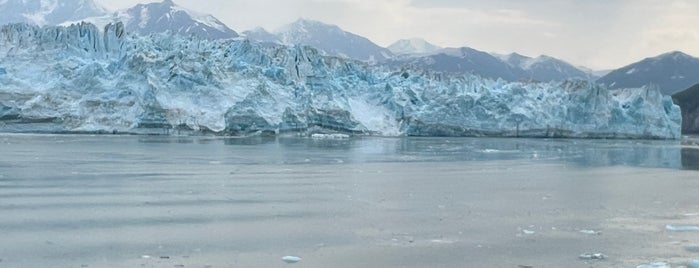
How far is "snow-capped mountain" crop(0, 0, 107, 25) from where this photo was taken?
11894 centimetres

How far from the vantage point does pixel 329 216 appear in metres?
8.06

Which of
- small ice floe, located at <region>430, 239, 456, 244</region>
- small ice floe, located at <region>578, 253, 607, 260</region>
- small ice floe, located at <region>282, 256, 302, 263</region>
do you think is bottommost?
small ice floe, located at <region>578, 253, 607, 260</region>

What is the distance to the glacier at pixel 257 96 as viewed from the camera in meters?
28.9

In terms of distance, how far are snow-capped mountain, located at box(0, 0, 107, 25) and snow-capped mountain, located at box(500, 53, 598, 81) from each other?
267ft

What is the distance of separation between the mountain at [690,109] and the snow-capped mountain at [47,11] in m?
90.3

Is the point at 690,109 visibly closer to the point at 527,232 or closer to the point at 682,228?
the point at 682,228

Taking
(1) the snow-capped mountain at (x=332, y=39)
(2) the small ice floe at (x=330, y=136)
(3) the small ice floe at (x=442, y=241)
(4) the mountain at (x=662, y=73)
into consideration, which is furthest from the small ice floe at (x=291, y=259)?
(1) the snow-capped mountain at (x=332, y=39)

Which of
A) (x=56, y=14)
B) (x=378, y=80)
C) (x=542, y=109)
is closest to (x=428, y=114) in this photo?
(x=378, y=80)

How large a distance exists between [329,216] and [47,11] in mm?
128366

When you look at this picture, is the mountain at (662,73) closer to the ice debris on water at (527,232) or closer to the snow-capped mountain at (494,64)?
the snow-capped mountain at (494,64)

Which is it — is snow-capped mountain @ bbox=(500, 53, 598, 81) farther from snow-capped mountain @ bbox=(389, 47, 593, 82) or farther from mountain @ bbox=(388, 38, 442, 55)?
mountain @ bbox=(388, 38, 442, 55)

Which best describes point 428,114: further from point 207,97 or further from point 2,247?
point 2,247

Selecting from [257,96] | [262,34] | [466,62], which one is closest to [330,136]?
[257,96]

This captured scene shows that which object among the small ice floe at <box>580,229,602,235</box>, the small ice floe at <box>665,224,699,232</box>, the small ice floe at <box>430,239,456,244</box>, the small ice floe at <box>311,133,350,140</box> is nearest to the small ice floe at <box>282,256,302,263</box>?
the small ice floe at <box>430,239,456,244</box>
